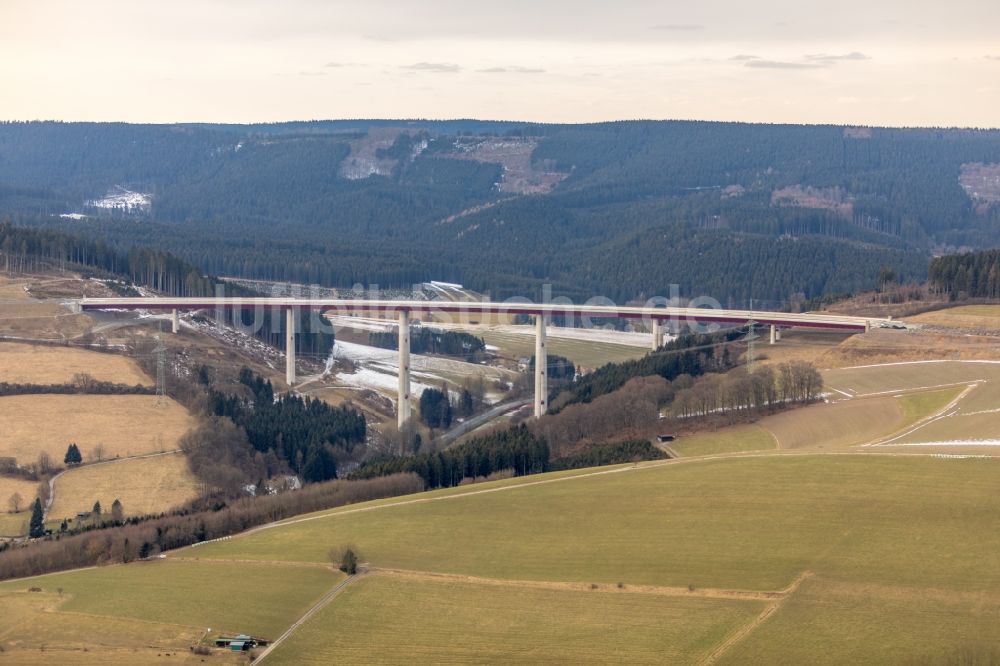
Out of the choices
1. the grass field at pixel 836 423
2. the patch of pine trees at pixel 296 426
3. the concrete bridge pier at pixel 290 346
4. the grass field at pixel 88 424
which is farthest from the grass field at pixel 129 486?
the concrete bridge pier at pixel 290 346

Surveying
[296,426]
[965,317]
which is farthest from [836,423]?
[296,426]

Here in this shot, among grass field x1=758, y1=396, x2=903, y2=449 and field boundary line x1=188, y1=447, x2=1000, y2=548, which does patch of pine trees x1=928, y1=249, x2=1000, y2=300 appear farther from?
field boundary line x1=188, y1=447, x2=1000, y2=548

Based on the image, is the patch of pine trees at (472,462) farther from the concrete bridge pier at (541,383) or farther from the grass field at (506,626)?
the concrete bridge pier at (541,383)

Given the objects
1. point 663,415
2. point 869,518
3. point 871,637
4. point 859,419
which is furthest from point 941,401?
point 871,637

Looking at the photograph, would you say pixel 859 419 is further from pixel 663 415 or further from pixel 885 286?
pixel 885 286

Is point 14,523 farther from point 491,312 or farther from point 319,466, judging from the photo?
point 491,312
